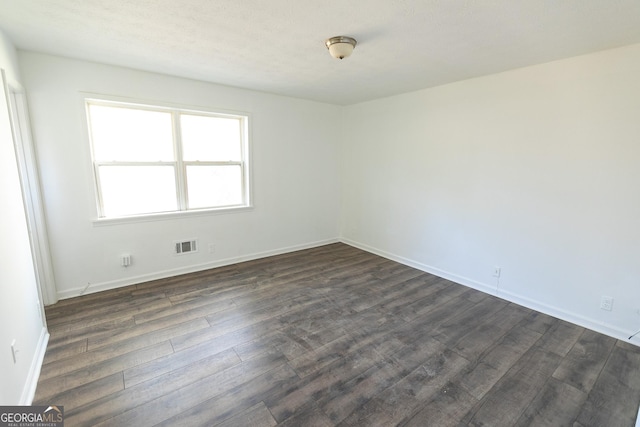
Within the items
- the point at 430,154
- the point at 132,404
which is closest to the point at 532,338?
the point at 430,154

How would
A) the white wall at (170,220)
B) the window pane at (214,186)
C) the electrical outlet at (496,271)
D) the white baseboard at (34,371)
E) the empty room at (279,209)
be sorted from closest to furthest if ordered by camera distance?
1. the white baseboard at (34,371)
2. the empty room at (279,209)
3. the white wall at (170,220)
4. the electrical outlet at (496,271)
5. the window pane at (214,186)

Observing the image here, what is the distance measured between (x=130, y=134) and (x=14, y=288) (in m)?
2.07

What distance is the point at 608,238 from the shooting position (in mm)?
2541

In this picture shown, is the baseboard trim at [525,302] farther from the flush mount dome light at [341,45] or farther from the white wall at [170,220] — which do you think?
the flush mount dome light at [341,45]

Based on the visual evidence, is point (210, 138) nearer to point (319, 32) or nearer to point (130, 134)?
point (130, 134)

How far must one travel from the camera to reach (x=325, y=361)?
220cm

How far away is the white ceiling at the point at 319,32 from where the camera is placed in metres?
1.82

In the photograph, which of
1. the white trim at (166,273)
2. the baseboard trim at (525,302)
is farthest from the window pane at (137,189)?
the baseboard trim at (525,302)

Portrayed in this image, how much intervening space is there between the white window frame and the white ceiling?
1.44 ft

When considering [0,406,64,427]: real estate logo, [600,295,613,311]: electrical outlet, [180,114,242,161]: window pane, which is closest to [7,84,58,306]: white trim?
[0,406,64,427]: real estate logo

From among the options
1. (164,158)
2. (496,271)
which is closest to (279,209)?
(164,158)

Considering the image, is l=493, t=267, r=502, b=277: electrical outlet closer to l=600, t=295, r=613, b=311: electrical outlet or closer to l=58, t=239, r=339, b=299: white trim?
l=600, t=295, r=613, b=311: electrical outlet

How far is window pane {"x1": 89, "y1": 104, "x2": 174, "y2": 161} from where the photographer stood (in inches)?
125

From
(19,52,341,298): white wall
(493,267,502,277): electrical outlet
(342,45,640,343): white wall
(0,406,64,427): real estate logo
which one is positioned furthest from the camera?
(493,267,502,277): electrical outlet
